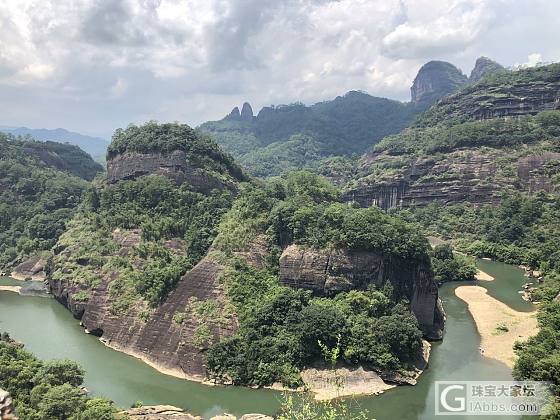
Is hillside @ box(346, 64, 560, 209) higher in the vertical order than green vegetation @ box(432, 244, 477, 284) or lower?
higher

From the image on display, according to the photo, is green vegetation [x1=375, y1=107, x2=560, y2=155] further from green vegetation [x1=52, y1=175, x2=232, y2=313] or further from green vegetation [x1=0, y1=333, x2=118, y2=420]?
green vegetation [x1=0, y1=333, x2=118, y2=420]

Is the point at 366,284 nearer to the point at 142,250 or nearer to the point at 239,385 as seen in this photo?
the point at 239,385

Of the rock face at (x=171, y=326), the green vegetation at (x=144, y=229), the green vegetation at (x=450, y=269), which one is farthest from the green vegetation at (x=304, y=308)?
the green vegetation at (x=450, y=269)

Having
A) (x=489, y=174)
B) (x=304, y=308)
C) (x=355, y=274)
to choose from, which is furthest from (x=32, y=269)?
(x=489, y=174)

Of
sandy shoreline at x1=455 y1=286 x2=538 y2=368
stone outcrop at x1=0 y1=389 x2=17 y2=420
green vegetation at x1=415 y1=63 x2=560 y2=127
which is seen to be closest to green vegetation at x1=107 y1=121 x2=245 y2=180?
sandy shoreline at x1=455 y1=286 x2=538 y2=368

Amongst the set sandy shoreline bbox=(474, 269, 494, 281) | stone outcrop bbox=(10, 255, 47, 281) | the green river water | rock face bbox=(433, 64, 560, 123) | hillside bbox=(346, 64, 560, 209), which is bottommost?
the green river water

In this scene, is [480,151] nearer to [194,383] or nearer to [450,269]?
[450,269]
